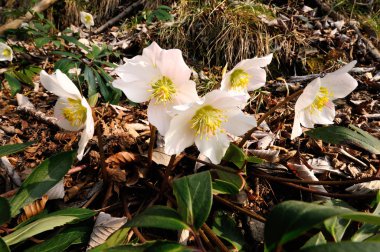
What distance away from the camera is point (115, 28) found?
3.21m

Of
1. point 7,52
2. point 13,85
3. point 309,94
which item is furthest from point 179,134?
point 7,52

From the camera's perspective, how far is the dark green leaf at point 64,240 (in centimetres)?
81

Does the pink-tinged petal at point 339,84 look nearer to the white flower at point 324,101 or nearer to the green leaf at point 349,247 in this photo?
the white flower at point 324,101

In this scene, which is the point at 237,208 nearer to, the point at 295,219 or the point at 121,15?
the point at 295,219

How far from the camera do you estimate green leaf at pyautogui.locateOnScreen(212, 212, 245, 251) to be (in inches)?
36.4

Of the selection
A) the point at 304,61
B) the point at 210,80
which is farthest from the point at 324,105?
the point at 304,61

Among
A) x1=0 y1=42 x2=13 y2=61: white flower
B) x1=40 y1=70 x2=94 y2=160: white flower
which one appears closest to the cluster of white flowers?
x1=40 y1=70 x2=94 y2=160: white flower

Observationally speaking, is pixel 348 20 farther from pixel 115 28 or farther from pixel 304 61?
pixel 115 28

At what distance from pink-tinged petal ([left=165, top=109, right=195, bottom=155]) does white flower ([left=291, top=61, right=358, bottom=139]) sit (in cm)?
33

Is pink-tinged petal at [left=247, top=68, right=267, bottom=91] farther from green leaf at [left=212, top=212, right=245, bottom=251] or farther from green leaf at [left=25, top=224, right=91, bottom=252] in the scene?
green leaf at [left=25, top=224, right=91, bottom=252]

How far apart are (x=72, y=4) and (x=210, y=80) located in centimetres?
221

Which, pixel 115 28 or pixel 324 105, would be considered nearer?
pixel 324 105

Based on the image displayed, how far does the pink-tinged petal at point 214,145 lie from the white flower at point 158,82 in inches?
5.0

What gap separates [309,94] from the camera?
95 cm
